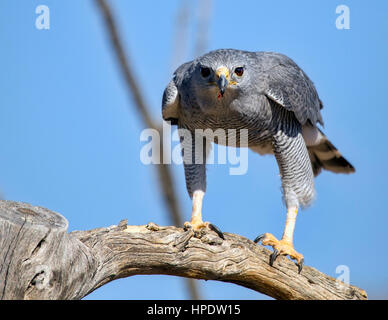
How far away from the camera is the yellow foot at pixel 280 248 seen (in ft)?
20.0

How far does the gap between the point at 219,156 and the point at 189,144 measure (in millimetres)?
774

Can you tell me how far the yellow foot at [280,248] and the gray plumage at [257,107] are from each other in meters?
0.77

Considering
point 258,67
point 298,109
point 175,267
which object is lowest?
point 175,267

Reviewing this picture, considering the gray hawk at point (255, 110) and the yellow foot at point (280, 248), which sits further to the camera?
the gray hawk at point (255, 110)

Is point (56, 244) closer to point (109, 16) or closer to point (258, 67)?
point (258, 67)

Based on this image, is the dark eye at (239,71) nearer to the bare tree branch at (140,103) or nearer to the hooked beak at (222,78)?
the hooked beak at (222,78)

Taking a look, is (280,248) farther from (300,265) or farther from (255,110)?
(255,110)

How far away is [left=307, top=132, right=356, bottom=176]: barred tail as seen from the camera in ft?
26.8

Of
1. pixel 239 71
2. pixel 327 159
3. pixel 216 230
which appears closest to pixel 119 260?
pixel 216 230

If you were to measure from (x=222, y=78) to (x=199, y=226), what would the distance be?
5.42 ft

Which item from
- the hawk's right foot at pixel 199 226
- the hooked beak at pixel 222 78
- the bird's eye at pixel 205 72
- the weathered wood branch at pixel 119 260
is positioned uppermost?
the bird's eye at pixel 205 72

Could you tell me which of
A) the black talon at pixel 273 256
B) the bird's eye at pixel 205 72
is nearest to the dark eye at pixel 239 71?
the bird's eye at pixel 205 72
